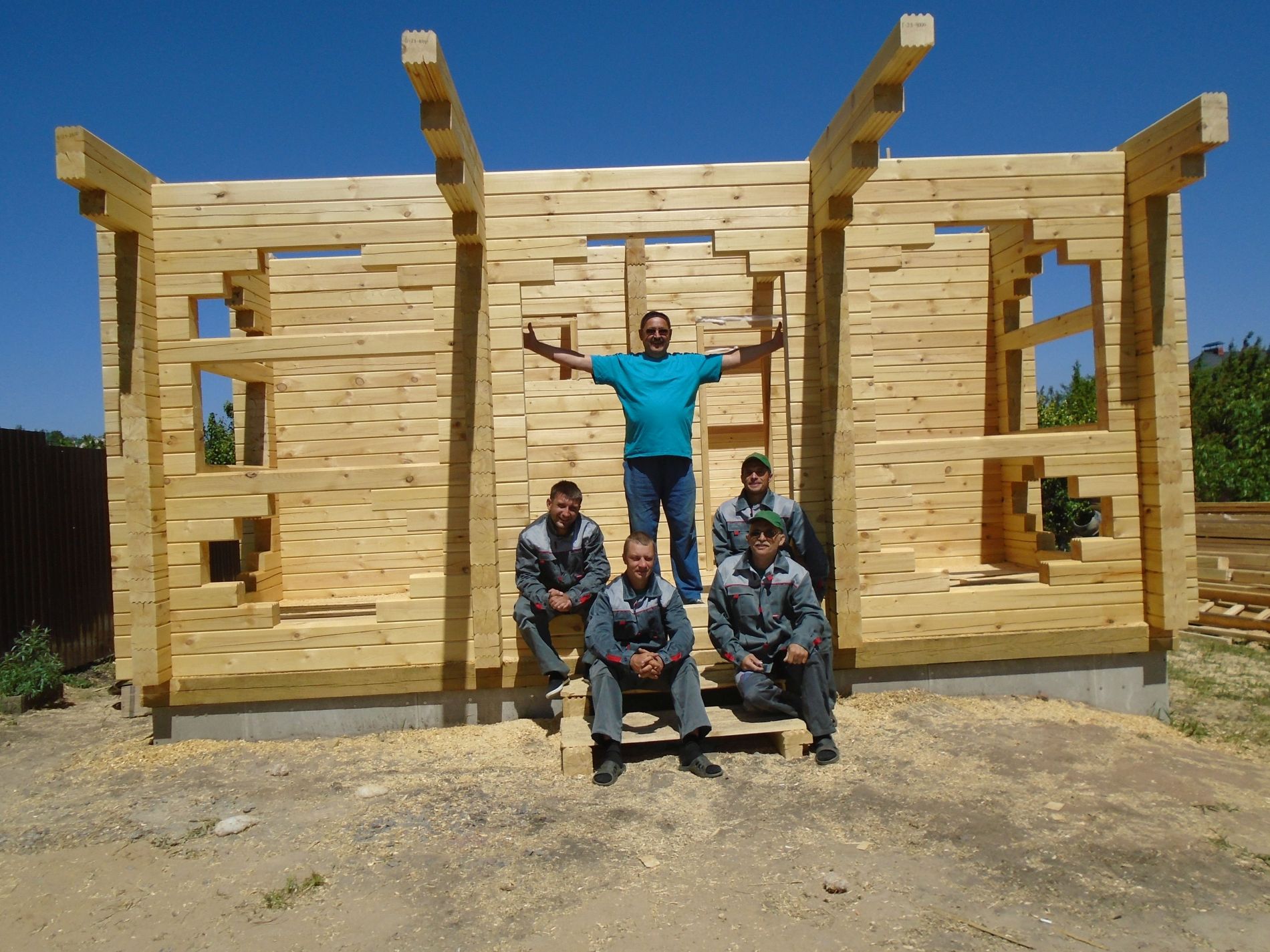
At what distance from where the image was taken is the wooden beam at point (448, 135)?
4.25m

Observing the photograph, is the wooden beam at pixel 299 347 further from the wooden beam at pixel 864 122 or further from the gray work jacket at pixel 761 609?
the wooden beam at pixel 864 122

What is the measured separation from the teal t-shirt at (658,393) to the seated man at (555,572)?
1.89 feet

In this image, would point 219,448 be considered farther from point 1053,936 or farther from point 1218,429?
point 1218,429

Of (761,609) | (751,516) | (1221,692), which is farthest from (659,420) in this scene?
(1221,692)

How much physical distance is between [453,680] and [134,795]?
76.1 inches

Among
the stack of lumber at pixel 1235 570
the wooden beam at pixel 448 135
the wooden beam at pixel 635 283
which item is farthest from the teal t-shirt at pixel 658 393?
the stack of lumber at pixel 1235 570

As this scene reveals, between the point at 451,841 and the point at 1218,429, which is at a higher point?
the point at 1218,429

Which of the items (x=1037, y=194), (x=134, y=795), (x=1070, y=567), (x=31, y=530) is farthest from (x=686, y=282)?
(x=31, y=530)

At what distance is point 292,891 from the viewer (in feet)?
12.5

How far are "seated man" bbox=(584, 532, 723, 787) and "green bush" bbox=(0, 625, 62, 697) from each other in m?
5.38

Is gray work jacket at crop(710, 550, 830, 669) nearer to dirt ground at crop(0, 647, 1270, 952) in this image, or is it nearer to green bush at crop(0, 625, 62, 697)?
dirt ground at crop(0, 647, 1270, 952)

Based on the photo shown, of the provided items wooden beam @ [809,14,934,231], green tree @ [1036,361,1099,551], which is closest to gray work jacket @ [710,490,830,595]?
wooden beam @ [809,14,934,231]

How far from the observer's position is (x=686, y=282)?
8844mm

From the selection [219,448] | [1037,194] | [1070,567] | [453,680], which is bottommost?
[453,680]
